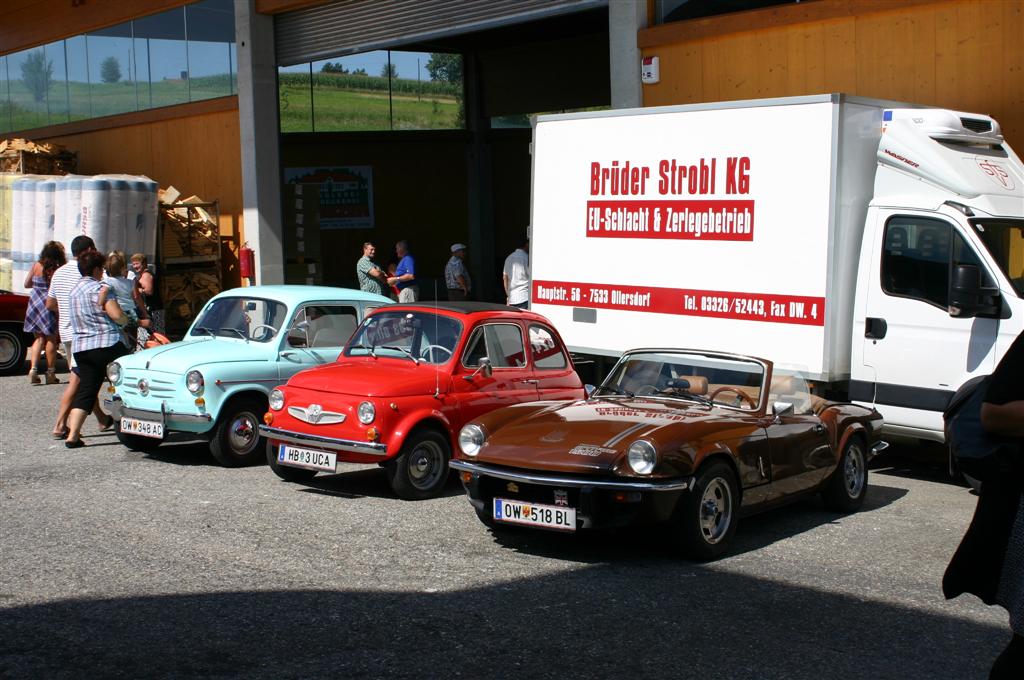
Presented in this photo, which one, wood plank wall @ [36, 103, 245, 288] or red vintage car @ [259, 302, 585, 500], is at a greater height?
wood plank wall @ [36, 103, 245, 288]

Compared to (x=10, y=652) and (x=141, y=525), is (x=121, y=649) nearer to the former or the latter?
(x=10, y=652)

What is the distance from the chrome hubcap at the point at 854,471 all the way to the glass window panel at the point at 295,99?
49.6ft

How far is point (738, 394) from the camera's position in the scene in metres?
7.86

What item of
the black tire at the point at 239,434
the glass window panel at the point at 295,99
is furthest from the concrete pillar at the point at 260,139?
the black tire at the point at 239,434

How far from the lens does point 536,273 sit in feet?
39.4

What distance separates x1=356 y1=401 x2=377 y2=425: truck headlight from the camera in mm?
8523

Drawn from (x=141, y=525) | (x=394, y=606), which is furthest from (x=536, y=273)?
(x=394, y=606)

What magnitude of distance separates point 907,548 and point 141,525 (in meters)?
4.88

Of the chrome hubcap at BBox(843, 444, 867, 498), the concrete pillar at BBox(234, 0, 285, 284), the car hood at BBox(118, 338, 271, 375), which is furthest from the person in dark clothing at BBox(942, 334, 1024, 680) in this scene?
the concrete pillar at BBox(234, 0, 285, 284)

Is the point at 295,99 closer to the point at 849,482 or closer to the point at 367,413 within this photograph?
the point at 367,413

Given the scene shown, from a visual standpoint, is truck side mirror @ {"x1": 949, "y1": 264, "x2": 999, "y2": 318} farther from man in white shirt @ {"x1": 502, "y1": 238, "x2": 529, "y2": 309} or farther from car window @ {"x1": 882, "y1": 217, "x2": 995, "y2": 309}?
man in white shirt @ {"x1": 502, "y1": 238, "x2": 529, "y2": 309}

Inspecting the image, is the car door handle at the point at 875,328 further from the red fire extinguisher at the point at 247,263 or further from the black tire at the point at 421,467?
the red fire extinguisher at the point at 247,263

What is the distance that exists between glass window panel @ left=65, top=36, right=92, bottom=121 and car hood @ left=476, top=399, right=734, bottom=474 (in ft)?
68.6

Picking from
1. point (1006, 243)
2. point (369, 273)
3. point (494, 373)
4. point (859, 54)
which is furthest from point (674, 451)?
point (369, 273)
